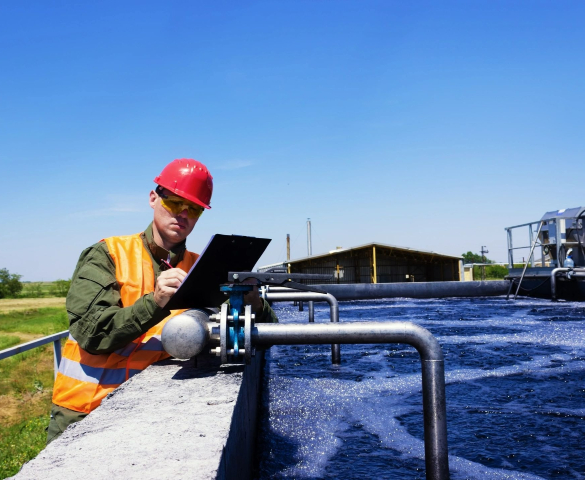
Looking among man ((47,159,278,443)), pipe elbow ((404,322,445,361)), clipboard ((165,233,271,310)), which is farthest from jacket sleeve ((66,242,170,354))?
pipe elbow ((404,322,445,361))

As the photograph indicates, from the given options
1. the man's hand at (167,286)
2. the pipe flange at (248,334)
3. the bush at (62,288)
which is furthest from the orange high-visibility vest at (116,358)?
the bush at (62,288)

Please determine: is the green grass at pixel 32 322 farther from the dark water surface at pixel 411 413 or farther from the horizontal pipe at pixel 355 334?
the horizontal pipe at pixel 355 334

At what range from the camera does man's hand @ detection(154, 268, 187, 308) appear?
1.86 metres

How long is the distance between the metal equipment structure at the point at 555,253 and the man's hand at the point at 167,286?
15.8 meters

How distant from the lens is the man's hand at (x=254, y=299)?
1896mm

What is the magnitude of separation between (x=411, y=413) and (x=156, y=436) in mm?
2817

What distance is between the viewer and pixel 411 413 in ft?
11.9

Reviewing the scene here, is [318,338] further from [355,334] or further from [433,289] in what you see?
[433,289]

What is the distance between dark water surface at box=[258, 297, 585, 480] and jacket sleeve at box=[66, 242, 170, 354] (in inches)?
42.9

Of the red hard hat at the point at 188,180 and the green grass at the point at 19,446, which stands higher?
the red hard hat at the point at 188,180

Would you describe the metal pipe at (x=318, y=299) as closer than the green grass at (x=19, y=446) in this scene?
No

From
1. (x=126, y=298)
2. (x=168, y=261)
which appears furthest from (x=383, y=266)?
(x=126, y=298)

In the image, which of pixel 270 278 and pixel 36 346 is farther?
pixel 36 346

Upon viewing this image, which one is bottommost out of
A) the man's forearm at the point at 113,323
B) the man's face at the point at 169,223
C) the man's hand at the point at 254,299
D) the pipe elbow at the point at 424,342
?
the pipe elbow at the point at 424,342
